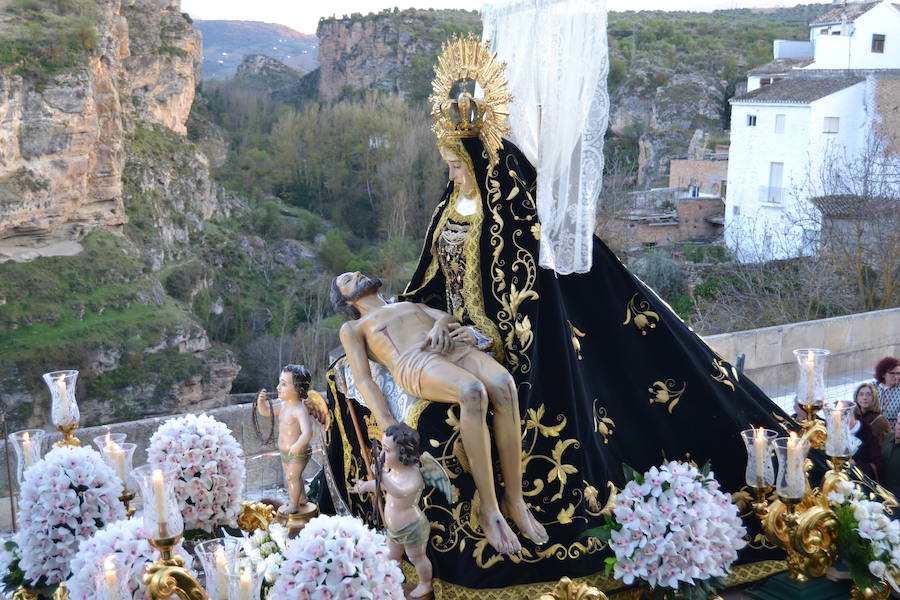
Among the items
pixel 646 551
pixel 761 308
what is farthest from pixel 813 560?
pixel 761 308

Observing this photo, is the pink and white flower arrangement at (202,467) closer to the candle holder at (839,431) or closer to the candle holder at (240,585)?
the candle holder at (240,585)

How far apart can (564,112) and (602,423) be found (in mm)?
1423

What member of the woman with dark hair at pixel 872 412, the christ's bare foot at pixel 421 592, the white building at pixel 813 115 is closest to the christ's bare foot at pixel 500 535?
the christ's bare foot at pixel 421 592

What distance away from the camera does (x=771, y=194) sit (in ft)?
90.6

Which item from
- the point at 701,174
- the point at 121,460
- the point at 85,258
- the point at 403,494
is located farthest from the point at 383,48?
the point at 403,494

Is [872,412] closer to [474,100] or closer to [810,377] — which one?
[810,377]

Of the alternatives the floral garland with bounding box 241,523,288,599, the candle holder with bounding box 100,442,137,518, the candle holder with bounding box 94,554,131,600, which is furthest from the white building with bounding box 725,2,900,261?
the candle holder with bounding box 94,554,131,600

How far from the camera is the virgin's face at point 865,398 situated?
5.35 meters

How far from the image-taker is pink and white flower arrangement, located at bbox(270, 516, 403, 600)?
10.5ft

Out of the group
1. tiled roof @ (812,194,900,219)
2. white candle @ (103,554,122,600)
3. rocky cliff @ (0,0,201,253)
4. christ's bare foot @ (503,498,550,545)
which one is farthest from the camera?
rocky cliff @ (0,0,201,253)

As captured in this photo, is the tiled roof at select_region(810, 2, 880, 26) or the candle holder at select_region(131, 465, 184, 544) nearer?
the candle holder at select_region(131, 465, 184, 544)

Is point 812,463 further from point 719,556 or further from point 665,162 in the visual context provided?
point 665,162

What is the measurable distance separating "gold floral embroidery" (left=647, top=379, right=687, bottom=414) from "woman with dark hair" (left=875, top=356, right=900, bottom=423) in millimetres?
1667

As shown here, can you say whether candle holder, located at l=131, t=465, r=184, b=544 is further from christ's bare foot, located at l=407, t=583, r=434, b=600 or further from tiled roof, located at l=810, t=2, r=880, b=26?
tiled roof, located at l=810, t=2, r=880, b=26
